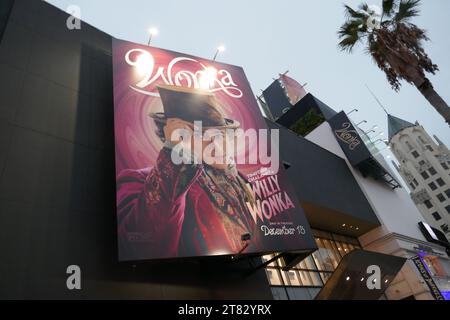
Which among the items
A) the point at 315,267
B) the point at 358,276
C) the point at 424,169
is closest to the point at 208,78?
the point at 358,276

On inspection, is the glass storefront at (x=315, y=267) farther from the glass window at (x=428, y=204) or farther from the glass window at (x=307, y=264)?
the glass window at (x=428, y=204)

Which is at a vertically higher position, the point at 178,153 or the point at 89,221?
the point at 178,153

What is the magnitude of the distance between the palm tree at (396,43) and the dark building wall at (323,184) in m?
5.24

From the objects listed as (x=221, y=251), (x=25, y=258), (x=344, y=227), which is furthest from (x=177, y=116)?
(x=344, y=227)

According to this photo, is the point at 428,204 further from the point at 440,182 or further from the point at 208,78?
the point at 208,78

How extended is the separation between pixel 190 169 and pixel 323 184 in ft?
32.5

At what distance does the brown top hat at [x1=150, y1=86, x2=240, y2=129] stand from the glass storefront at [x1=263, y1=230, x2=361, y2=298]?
560 centimetres

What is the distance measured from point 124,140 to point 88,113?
160 centimetres

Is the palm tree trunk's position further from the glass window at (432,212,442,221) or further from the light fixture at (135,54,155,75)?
the glass window at (432,212,442,221)

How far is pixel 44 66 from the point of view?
8953 mm

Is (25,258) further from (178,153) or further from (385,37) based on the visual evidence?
(385,37)

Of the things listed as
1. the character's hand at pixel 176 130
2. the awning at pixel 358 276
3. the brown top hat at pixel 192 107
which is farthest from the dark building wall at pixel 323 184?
the character's hand at pixel 176 130

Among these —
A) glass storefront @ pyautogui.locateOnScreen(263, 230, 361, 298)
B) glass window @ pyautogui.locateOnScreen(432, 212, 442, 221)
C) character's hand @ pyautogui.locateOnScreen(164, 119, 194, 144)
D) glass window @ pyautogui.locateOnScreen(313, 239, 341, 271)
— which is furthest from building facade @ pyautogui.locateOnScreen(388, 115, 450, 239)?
character's hand @ pyautogui.locateOnScreen(164, 119, 194, 144)

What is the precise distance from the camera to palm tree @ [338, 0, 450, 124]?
12953mm
